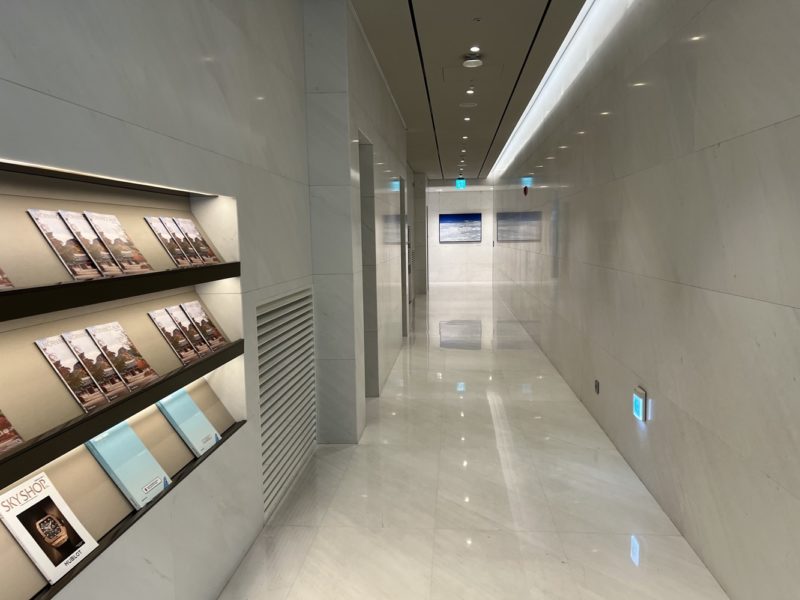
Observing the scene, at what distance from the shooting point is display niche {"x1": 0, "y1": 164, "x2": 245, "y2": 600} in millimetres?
1658

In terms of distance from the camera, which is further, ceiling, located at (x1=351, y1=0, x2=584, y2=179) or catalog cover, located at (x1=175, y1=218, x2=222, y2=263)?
ceiling, located at (x1=351, y1=0, x2=584, y2=179)

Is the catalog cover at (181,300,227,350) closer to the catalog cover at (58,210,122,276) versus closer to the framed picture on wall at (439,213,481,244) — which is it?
the catalog cover at (58,210,122,276)

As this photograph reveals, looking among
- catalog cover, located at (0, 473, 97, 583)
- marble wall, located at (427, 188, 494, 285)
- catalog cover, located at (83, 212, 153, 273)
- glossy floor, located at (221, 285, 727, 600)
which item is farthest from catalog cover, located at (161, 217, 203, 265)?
marble wall, located at (427, 188, 494, 285)

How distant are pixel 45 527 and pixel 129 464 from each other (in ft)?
1.53

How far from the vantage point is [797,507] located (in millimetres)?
2186

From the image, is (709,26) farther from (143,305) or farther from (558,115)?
(558,115)

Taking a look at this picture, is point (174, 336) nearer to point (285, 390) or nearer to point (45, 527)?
point (45, 527)

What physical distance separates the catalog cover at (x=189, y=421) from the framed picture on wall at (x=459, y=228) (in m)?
19.8

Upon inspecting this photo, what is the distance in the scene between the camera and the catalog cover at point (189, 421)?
2613 mm

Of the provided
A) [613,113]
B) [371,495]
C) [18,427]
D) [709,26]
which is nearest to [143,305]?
[18,427]

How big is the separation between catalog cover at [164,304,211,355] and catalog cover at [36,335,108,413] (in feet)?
2.48

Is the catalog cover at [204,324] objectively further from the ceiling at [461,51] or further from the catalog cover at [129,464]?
the ceiling at [461,51]

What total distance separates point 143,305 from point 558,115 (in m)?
5.85

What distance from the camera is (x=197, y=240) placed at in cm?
285
